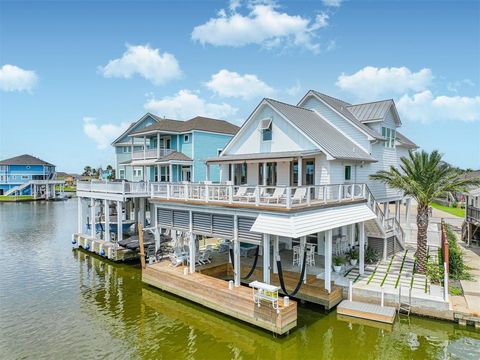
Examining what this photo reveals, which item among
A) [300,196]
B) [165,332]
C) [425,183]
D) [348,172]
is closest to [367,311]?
[300,196]

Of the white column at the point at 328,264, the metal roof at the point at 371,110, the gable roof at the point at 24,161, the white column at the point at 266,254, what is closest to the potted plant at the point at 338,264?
the white column at the point at 328,264

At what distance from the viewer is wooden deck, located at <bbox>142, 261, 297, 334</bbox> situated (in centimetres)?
1195

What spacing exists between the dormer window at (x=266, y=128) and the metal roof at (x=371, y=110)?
6.81 m

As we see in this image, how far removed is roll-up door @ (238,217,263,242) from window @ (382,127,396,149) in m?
12.7

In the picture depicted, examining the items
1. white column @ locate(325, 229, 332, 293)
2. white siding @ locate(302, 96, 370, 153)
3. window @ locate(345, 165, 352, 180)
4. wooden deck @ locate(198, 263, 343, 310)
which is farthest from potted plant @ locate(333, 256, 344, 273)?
white siding @ locate(302, 96, 370, 153)

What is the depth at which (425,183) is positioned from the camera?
16016 millimetres

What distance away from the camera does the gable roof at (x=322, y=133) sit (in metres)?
16.7

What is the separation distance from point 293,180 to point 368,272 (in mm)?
6261

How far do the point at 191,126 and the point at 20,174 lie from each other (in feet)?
210

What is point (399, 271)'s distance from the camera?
55.9ft

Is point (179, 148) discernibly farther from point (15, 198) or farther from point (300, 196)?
point (15, 198)

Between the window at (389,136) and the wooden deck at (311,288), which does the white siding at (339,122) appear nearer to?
the window at (389,136)

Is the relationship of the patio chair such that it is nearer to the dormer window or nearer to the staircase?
the staircase

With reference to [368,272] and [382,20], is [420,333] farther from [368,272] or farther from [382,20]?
[382,20]
